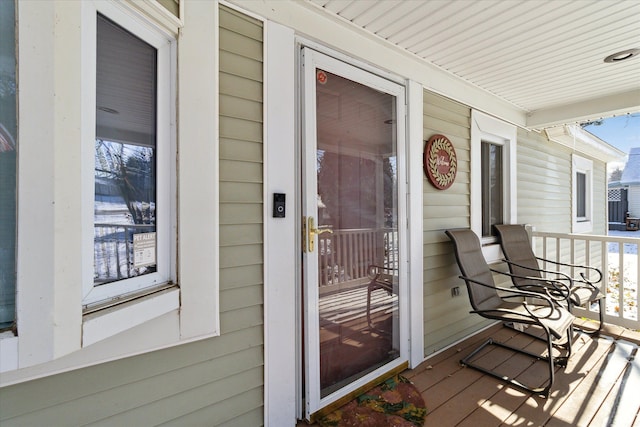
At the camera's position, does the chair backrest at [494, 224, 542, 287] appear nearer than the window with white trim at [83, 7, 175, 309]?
No

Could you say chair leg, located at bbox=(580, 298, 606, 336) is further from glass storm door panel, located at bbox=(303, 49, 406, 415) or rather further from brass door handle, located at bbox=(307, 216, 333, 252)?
brass door handle, located at bbox=(307, 216, 333, 252)

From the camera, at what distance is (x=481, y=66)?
2.79m

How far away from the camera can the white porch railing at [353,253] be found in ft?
6.68

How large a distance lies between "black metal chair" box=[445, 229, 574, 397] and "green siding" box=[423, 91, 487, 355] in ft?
0.59

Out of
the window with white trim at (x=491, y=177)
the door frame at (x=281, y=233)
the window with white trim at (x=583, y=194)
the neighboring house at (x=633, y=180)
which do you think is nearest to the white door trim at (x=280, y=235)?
the door frame at (x=281, y=233)

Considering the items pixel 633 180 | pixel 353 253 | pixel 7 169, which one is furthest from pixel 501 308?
pixel 633 180

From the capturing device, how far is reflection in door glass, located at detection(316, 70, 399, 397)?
203 cm

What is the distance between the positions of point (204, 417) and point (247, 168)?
51.0 inches

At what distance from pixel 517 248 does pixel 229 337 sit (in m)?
3.38

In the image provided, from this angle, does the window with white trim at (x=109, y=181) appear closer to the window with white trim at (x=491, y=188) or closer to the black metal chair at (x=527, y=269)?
the black metal chair at (x=527, y=269)

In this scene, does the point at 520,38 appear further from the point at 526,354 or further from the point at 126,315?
the point at 126,315

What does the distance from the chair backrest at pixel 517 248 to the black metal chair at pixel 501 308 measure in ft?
1.65

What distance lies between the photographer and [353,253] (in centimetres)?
218

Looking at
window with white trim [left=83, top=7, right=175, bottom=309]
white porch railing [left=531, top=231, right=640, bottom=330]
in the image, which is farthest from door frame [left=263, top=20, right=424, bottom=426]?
white porch railing [left=531, top=231, right=640, bottom=330]
